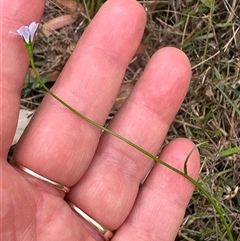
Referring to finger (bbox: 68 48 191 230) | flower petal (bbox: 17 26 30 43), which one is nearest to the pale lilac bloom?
flower petal (bbox: 17 26 30 43)

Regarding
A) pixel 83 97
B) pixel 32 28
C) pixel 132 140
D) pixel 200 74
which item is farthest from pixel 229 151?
pixel 32 28

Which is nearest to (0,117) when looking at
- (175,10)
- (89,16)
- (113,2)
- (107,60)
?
(107,60)

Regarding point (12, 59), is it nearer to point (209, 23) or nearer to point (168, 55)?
point (168, 55)

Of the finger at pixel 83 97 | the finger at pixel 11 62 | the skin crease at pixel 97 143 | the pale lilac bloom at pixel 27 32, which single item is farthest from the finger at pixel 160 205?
the pale lilac bloom at pixel 27 32

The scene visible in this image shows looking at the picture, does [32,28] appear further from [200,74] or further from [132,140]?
[200,74]

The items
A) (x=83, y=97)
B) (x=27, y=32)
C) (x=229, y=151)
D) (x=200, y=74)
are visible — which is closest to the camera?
(x=27, y=32)

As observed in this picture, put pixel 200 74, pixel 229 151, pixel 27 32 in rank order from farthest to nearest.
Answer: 1. pixel 200 74
2. pixel 229 151
3. pixel 27 32

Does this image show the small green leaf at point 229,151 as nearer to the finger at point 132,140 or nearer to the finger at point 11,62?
the finger at point 132,140

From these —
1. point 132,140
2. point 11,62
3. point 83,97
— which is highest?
point 11,62
